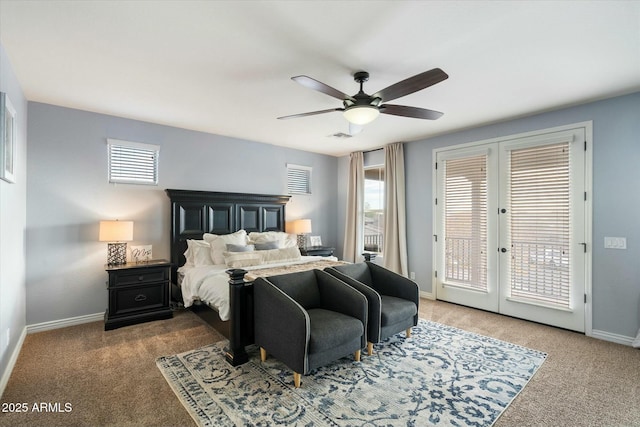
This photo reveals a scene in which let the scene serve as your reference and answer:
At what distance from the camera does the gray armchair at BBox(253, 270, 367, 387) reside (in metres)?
2.39

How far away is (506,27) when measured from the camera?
2121 millimetres

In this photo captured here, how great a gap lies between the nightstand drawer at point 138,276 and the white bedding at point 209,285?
278 mm

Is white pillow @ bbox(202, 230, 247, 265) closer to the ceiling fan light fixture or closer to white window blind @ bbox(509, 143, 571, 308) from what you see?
the ceiling fan light fixture

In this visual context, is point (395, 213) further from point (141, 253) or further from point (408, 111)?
point (141, 253)

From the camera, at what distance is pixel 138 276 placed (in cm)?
383

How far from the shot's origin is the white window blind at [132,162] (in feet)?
13.5

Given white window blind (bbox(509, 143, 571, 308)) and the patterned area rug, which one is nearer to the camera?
the patterned area rug

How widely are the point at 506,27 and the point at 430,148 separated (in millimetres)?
3003

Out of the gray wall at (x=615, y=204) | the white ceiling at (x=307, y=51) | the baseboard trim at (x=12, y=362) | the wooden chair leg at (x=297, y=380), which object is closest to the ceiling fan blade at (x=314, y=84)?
the white ceiling at (x=307, y=51)

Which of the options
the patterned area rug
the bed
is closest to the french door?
the patterned area rug

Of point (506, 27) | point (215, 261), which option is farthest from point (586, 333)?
point (215, 261)

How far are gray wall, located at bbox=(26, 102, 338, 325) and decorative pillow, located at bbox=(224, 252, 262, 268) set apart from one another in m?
1.26

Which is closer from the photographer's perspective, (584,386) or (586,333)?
(584,386)

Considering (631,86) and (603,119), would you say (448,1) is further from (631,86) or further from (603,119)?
(603,119)
